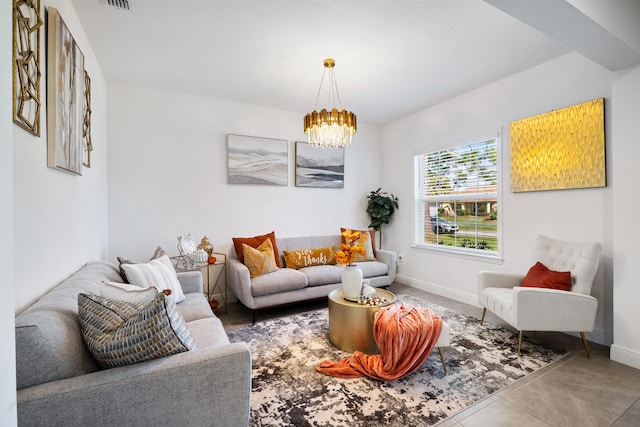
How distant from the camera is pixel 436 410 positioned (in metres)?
1.79

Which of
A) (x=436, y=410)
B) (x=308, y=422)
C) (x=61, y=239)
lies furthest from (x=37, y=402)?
(x=436, y=410)

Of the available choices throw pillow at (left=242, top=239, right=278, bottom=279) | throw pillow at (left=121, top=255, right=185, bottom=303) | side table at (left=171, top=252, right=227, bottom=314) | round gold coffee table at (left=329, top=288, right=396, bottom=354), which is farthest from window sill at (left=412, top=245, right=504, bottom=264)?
throw pillow at (left=121, top=255, right=185, bottom=303)

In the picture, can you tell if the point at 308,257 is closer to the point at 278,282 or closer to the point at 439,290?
the point at 278,282

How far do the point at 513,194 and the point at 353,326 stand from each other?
8.07 feet

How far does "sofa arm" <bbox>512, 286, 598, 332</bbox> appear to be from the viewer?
2.37 m

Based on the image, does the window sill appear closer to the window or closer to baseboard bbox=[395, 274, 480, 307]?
the window

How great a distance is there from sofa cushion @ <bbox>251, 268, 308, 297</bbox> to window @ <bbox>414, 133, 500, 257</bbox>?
2.14 metres

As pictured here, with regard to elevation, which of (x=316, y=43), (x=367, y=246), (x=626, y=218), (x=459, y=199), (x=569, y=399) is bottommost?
(x=569, y=399)

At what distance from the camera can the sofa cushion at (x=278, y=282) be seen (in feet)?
10.5

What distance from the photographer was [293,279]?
3.39m

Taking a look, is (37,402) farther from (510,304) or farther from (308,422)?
(510,304)

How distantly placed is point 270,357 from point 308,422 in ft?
2.71

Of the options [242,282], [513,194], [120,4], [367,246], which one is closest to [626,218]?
[513,194]

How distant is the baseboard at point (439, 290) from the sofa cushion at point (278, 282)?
202 cm
